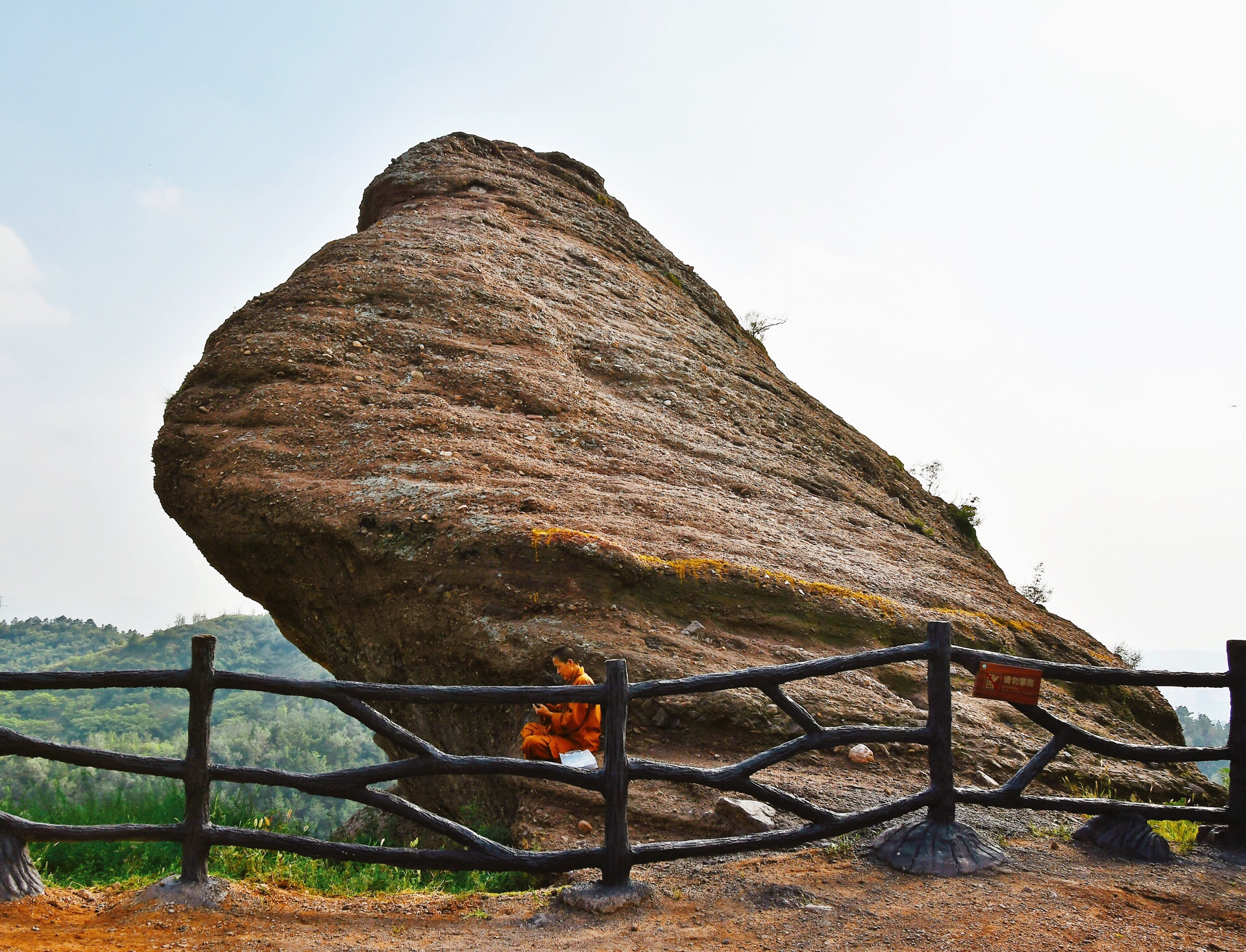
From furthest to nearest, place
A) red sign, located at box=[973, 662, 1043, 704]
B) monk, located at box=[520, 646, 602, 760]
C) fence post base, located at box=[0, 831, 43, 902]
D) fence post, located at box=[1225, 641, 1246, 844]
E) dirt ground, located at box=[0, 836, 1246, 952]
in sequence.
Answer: monk, located at box=[520, 646, 602, 760], fence post, located at box=[1225, 641, 1246, 844], red sign, located at box=[973, 662, 1043, 704], fence post base, located at box=[0, 831, 43, 902], dirt ground, located at box=[0, 836, 1246, 952]

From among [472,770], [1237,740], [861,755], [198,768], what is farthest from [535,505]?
[1237,740]

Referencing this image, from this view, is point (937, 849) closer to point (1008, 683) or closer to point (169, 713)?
point (1008, 683)

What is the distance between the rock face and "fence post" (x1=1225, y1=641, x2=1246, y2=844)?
178cm

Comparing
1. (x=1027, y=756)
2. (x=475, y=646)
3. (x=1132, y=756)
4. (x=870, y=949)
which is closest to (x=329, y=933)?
(x=870, y=949)

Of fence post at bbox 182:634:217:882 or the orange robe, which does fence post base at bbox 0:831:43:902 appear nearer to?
fence post at bbox 182:634:217:882

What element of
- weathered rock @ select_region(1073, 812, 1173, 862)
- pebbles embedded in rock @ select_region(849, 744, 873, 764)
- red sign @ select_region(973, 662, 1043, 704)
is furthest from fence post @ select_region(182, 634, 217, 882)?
weathered rock @ select_region(1073, 812, 1173, 862)

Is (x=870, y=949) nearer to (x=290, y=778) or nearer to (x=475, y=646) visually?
(x=290, y=778)

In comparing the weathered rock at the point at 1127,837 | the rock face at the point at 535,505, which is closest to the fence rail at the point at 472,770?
the weathered rock at the point at 1127,837

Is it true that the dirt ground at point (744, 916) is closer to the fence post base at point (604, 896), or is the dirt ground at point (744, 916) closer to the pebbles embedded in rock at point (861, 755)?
the fence post base at point (604, 896)

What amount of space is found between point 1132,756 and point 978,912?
1890 mm

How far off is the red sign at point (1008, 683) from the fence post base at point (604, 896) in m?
2.28

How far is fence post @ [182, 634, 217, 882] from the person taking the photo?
13.8 feet

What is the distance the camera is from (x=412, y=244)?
1176 cm

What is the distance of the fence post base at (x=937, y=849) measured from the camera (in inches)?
182
